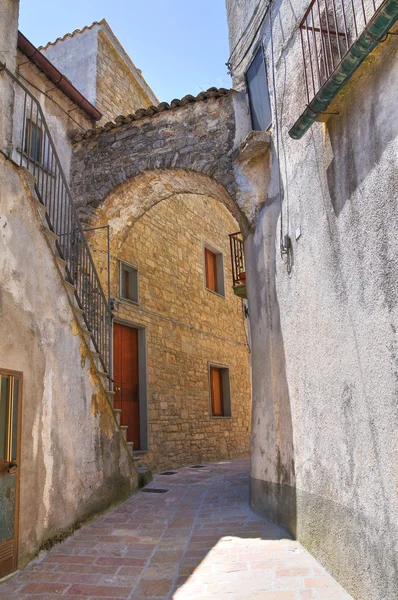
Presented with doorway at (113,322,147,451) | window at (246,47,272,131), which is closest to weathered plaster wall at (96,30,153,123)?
window at (246,47,272,131)

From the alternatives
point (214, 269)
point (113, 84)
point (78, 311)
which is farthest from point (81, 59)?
point (78, 311)

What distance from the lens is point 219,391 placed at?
1159 centimetres

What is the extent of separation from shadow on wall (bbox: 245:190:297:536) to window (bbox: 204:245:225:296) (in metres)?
6.29

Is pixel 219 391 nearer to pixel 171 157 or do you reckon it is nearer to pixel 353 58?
pixel 171 157

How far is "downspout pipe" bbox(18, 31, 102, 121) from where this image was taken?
6921 millimetres

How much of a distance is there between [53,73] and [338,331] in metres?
6.48

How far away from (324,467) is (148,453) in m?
5.07

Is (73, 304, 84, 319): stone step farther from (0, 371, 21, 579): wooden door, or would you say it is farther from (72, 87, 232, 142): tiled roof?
(72, 87, 232, 142): tiled roof

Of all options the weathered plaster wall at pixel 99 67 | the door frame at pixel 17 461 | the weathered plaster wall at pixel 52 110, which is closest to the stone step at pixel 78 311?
the door frame at pixel 17 461

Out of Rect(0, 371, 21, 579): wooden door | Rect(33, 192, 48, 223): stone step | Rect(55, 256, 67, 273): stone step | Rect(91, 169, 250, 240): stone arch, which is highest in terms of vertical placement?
Rect(91, 169, 250, 240): stone arch

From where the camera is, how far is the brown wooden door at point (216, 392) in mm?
11117

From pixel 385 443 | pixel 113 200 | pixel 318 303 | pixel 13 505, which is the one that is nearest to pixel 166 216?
pixel 113 200

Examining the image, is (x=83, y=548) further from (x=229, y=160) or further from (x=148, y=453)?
(x=229, y=160)

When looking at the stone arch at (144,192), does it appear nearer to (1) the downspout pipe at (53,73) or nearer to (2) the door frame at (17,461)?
(1) the downspout pipe at (53,73)
